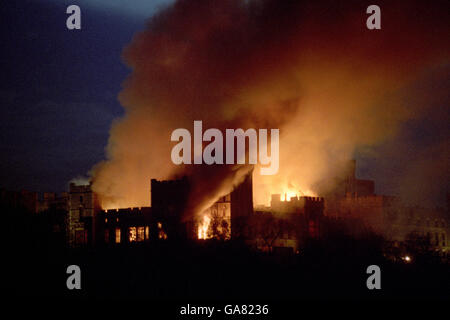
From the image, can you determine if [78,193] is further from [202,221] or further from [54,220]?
[202,221]

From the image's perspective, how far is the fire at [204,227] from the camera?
6431 cm

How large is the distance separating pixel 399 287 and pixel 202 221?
21328mm

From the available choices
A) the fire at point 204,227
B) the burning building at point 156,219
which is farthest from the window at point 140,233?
the fire at point 204,227

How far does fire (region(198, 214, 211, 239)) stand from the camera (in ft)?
211

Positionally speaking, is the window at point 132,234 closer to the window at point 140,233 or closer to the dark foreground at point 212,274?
the window at point 140,233

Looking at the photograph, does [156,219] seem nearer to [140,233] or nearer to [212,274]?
[140,233]

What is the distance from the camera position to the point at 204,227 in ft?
214

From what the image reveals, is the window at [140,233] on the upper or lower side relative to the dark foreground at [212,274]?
upper

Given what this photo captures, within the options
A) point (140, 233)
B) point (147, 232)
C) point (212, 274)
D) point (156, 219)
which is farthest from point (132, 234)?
point (212, 274)

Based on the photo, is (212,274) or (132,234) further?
(132,234)

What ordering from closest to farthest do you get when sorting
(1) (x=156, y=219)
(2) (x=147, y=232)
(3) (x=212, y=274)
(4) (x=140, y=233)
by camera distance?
(3) (x=212, y=274) < (2) (x=147, y=232) < (4) (x=140, y=233) < (1) (x=156, y=219)

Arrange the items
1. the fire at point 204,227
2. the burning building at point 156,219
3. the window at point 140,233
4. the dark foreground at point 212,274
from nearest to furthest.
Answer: the dark foreground at point 212,274, the window at point 140,233, the burning building at point 156,219, the fire at point 204,227
